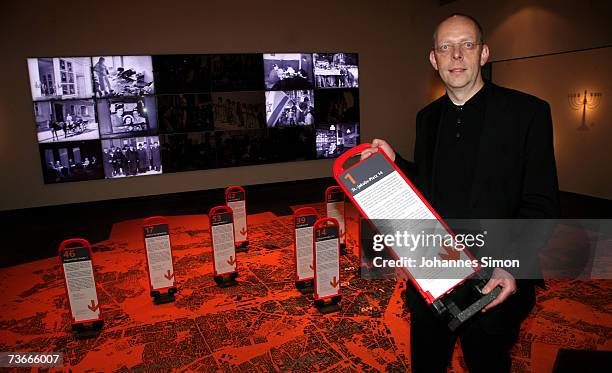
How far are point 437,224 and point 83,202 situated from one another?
690cm

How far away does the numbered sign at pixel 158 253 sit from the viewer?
3334 millimetres

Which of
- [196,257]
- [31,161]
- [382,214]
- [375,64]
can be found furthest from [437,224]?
[375,64]

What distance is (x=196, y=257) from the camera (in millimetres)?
4500

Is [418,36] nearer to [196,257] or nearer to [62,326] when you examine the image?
[196,257]

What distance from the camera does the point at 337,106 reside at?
27.0 ft

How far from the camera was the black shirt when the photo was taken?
4.83ft

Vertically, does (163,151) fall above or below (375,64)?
below

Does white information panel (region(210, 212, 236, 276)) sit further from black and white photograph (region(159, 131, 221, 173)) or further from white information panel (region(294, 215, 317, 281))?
black and white photograph (region(159, 131, 221, 173))

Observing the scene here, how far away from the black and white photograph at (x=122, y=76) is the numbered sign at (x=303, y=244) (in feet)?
15.1

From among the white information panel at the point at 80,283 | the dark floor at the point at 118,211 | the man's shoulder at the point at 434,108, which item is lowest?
the dark floor at the point at 118,211

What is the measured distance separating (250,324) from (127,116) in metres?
5.06

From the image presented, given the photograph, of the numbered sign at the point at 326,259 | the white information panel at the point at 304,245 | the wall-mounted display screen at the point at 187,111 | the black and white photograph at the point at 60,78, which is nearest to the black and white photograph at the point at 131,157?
the wall-mounted display screen at the point at 187,111
